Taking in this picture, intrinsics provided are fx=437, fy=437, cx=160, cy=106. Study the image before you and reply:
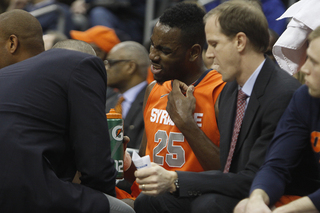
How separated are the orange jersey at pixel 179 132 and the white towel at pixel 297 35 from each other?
0.44 m

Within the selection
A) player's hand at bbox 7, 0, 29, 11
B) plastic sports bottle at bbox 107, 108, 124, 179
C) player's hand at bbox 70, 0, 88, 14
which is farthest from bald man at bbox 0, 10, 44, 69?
player's hand at bbox 70, 0, 88, 14

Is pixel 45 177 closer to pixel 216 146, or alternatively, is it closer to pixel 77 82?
pixel 77 82

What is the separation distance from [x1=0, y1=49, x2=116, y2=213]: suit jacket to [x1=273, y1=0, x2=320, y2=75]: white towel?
3.83ft

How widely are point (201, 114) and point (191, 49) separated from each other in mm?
477

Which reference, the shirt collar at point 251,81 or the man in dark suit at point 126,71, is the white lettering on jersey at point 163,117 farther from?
the man in dark suit at point 126,71

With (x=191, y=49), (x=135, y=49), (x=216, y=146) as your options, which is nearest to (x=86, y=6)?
(x=135, y=49)

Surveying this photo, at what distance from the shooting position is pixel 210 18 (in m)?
2.54

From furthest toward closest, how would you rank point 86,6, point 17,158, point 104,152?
1. point 86,6
2. point 104,152
3. point 17,158

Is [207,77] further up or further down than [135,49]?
further up

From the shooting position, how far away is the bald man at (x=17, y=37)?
2.66 m

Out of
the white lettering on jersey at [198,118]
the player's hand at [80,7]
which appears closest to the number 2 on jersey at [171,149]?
the white lettering on jersey at [198,118]

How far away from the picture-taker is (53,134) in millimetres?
2277

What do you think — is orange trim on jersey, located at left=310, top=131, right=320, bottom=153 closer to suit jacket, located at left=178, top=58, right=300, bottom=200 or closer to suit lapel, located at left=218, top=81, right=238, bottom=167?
suit jacket, located at left=178, top=58, right=300, bottom=200

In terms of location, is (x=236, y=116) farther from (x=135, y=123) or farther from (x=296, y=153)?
(x=135, y=123)
